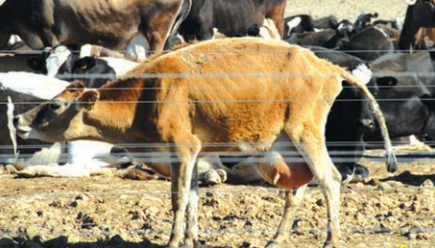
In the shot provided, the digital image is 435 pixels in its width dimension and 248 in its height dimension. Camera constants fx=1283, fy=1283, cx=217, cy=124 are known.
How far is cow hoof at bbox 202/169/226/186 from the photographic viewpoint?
12.1 m

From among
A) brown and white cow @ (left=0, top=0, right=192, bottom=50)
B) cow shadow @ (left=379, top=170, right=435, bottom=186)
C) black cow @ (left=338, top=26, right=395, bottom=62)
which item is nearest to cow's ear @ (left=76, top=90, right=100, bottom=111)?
cow shadow @ (left=379, top=170, right=435, bottom=186)

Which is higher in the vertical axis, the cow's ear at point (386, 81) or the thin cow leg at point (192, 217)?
the cow's ear at point (386, 81)

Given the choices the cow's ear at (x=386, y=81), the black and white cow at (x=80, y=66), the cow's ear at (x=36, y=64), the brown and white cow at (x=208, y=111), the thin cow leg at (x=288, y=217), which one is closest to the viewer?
the brown and white cow at (x=208, y=111)

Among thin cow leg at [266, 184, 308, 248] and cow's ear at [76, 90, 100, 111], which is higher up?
cow's ear at [76, 90, 100, 111]

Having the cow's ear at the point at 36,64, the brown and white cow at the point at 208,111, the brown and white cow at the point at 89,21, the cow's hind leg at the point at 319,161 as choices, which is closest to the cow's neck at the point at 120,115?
the brown and white cow at the point at 208,111

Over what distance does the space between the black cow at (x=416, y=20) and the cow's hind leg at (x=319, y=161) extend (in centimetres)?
1106

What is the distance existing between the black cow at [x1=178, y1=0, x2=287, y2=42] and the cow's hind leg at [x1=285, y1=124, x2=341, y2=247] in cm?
1133

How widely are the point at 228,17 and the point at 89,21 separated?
3.64 m

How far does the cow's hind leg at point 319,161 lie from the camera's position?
8.90m

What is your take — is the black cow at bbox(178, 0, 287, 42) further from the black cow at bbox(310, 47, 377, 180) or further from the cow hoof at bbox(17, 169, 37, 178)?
the cow hoof at bbox(17, 169, 37, 178)

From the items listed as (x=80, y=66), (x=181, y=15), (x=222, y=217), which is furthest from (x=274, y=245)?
(x=181, y=15)

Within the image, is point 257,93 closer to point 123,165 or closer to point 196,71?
point 196,71

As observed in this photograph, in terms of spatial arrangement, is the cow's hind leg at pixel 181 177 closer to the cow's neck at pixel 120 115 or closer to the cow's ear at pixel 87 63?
the cow's neck at pixel 120 115

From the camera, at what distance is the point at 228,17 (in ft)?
73.1
